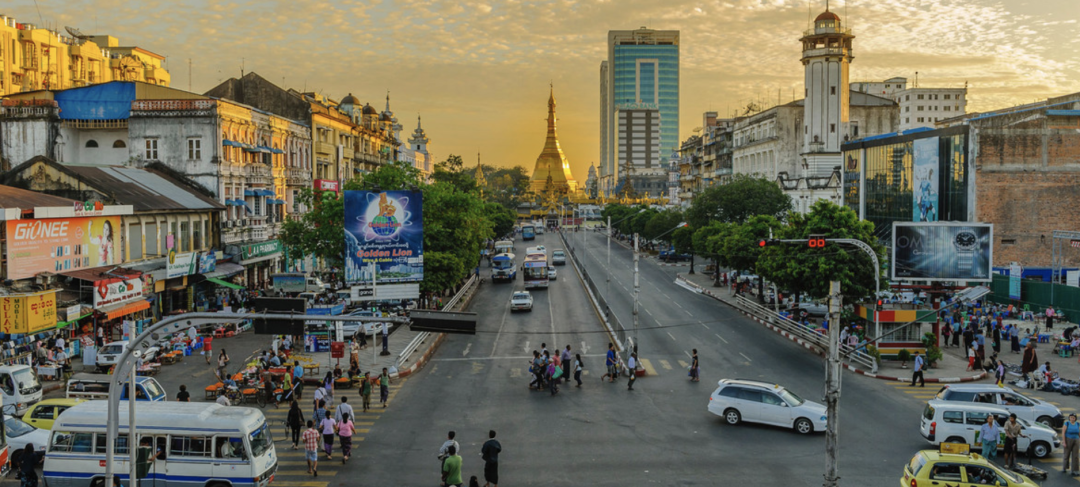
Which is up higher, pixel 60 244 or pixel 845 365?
pixel 60 244

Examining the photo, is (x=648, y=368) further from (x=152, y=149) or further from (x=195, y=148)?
(x=152, y=149)

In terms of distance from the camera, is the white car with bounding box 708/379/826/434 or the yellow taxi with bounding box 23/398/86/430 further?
the white car with bounding box 708/379/826/434

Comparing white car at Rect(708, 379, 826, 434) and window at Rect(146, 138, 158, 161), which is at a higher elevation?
window at Rect(146, 138, 158, 161)

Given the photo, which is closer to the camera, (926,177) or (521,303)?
(521,303)

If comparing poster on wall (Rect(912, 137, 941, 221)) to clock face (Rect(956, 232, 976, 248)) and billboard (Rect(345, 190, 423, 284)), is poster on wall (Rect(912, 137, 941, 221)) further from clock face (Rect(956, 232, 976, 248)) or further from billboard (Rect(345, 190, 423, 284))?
billboard (Rect(345, 190, 423, 284))

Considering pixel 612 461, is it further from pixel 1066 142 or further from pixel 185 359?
pixel 1066 142

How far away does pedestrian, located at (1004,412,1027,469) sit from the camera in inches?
866

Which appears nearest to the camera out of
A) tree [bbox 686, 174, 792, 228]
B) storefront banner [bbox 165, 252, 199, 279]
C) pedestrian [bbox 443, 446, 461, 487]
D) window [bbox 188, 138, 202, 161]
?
pedestrian [bbox 443, 446, 461, 487]

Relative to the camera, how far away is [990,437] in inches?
870

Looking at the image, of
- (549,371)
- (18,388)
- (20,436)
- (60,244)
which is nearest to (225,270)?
(60,244)

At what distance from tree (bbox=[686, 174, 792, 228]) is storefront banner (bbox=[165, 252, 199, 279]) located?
44811 mm

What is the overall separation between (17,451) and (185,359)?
16514 millimetres

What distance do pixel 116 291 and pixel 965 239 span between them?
3977 centimetres

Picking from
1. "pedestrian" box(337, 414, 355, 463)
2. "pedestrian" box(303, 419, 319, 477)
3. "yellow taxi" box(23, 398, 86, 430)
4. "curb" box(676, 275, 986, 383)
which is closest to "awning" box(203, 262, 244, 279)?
"yellow taxi" box(23, 398, 86, 430)
